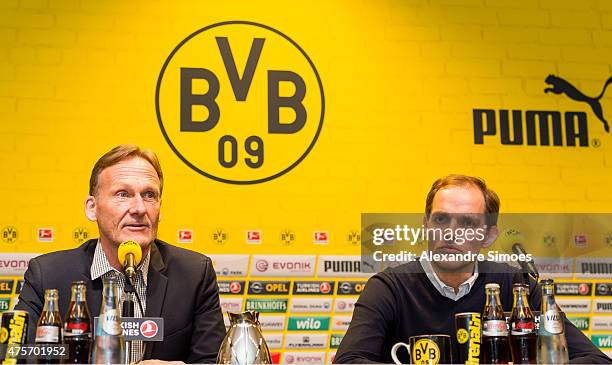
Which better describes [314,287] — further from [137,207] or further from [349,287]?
[137,207]

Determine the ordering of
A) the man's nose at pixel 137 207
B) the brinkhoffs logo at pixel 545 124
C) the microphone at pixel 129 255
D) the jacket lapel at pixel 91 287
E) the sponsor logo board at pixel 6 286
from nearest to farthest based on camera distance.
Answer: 1. the microphone at pixel 129 255
2. the jacket lapel at pixel 91 287
3. the man's nose at pixel 137 207
4. the sponsor logo board at pixel 6 286
5. the brinkhoffs logo at pixel 545 124

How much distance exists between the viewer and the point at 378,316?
8.37 ft

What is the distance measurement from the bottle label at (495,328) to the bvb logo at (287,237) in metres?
2.27

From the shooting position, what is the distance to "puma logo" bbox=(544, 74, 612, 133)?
443 centimetres

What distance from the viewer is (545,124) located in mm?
4383

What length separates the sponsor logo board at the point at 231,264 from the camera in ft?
13.2

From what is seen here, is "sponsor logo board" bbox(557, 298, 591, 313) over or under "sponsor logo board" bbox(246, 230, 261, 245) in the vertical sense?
under

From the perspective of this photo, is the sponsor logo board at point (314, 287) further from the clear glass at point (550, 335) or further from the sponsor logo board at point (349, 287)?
the clear glass at point (550, 335)

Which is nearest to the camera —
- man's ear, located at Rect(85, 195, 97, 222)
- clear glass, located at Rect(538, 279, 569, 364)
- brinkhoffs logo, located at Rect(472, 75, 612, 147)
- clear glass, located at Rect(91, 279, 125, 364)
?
clear glass, located at Rect(91, 279, 125, 364)

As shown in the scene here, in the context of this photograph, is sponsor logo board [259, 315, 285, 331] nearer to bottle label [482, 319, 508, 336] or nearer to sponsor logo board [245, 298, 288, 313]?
sponsor logo board [245, 298, 288, 313]

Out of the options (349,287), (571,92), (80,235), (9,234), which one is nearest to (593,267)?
(571,92)

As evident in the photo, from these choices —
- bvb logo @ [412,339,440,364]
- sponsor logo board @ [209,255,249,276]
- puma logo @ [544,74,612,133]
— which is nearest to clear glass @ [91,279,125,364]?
bvb logo @ [412,339,440,364]

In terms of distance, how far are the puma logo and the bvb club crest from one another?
2732 millimetres

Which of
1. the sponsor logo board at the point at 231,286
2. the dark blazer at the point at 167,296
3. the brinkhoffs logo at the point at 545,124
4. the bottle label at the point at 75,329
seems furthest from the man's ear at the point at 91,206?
the brinkhoffs logo at the point at 545,124
